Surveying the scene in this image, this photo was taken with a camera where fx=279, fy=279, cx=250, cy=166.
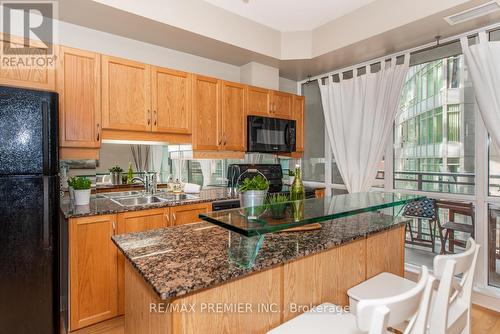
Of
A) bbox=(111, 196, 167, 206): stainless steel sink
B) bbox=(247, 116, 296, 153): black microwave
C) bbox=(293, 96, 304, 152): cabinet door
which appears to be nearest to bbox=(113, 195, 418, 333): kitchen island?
bbox=(111, 196, 167, 206): stainless steel sink

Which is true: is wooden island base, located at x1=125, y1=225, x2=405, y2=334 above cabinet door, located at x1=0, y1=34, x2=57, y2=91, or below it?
below

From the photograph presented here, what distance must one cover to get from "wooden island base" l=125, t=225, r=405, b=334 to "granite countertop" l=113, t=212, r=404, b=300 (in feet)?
0.23

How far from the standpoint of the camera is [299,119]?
3932 millimetres

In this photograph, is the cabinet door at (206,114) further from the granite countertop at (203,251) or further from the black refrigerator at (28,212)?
the granite countertop at (203,251)

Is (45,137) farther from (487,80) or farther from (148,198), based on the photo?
(487,80)

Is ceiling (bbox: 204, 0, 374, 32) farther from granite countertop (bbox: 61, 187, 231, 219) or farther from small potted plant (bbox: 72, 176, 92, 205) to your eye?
small potted plant (bbox: 72, 176, 92, 205)

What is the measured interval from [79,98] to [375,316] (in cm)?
258

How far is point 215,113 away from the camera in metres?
3.14

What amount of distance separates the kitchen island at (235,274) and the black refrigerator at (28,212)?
0.82 metres

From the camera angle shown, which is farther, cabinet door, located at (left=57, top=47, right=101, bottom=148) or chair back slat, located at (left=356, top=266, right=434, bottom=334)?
cabinet door, located at (left=57, top=47, right=101, bottom=148)

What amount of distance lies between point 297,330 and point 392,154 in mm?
2646

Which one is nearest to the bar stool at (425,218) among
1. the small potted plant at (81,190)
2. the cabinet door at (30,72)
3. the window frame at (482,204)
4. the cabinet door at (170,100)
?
the window frame at (482,204)

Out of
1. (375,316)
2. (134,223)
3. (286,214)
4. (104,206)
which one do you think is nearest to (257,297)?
(286,214)

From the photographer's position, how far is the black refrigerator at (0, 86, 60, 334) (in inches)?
68.8
